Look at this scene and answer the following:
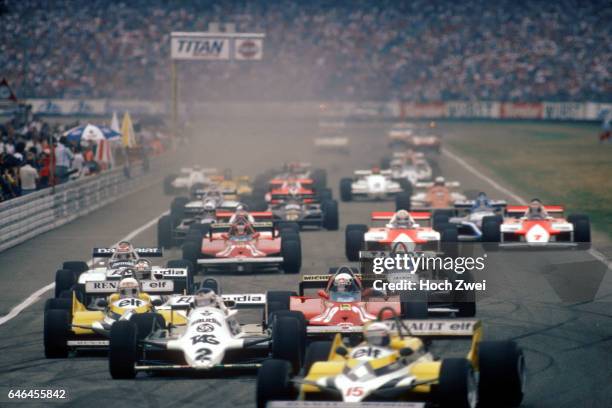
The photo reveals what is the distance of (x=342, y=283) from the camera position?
53.7 feet

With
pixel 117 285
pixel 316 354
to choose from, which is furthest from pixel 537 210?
pixel 316 354

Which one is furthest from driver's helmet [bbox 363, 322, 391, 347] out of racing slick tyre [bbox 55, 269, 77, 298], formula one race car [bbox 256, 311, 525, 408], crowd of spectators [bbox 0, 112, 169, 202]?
crowd of spectators [bbox 0, 112, 169, 202]

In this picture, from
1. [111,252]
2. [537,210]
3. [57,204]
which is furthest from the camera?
[57,204]

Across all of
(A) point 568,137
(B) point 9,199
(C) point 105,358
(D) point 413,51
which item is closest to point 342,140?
(A) point 568,137

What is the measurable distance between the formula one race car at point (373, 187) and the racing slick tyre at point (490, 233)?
11544mm

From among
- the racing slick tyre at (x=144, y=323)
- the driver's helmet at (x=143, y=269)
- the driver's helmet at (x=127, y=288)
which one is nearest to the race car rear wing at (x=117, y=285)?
the driver's helmet at (x=143, y=269)

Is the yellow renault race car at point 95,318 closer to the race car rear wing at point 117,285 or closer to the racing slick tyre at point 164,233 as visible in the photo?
the race car rear wing at point 117,285

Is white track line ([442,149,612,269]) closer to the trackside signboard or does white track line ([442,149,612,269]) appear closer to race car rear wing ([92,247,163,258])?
race car rear wing ([92,247,163,258])

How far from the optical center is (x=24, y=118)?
50.2 m

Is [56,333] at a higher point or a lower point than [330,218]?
higher

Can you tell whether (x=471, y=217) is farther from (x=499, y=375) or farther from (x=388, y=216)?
(x=499, y=375)

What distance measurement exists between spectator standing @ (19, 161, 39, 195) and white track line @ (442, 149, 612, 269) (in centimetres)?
1366

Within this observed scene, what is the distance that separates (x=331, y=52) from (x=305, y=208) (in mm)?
54203

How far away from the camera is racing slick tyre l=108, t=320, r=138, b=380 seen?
13.5m
